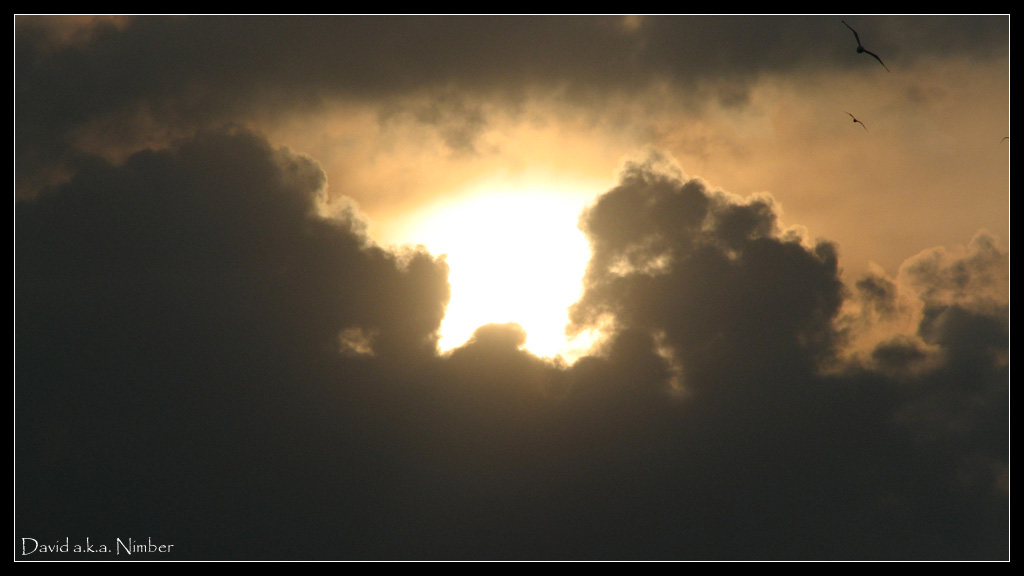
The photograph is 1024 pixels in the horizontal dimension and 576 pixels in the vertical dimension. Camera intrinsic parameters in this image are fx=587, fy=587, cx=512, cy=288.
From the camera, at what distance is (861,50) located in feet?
237

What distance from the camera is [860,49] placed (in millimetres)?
72062
